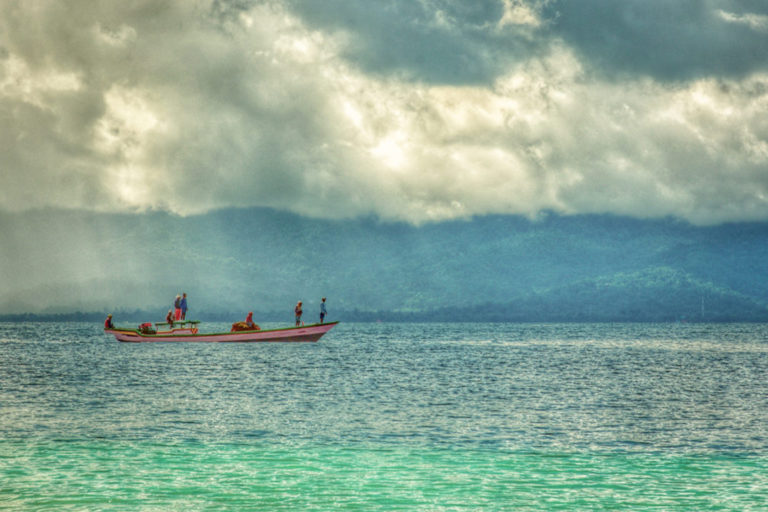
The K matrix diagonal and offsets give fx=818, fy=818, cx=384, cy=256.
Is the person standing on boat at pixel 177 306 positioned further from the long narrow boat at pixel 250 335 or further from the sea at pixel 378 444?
the sea at pixel 378 444

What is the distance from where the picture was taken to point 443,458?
3033cm

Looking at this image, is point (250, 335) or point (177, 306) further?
point (250, 335)

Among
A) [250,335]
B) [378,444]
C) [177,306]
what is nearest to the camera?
[378,444]

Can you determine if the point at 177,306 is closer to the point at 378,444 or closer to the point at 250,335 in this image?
the point at 250,335

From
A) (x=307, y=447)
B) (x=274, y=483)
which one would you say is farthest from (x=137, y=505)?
(x=307, y=447)

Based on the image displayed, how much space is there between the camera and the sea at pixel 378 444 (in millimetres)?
24438

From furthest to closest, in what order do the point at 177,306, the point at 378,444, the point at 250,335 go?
the point at 250,335 < the point at 177,306 < the point at 378,444

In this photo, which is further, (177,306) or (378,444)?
(177,306)

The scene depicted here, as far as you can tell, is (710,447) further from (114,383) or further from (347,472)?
(114,383)

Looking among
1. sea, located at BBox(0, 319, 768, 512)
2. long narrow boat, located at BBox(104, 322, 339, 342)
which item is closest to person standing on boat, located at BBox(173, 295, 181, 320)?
long narrow boat, located at BBox(104, 322, 339, 342)

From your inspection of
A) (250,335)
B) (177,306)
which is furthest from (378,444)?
(177,306)

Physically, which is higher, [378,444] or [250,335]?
[250,335]

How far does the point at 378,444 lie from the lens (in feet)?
111

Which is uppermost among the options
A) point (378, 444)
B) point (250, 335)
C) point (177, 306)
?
point (177, 306)
